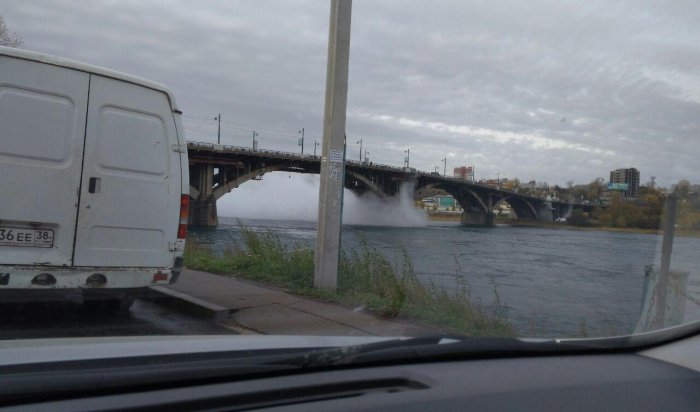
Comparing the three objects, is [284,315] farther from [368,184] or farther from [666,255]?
[368,184]

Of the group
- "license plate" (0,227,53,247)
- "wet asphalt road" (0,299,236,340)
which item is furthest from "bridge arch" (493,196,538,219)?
"license plate" (0,227,53,247)

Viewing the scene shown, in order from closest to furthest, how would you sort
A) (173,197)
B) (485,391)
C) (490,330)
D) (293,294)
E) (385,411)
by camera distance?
(385,411)
(485,391)
(173,197)
(490,330)
(293,294)

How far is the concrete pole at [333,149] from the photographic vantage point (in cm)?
905

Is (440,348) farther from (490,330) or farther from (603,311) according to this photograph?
(603,311)

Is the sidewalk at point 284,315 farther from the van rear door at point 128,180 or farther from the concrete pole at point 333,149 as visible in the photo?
the van rear door at point 128,180

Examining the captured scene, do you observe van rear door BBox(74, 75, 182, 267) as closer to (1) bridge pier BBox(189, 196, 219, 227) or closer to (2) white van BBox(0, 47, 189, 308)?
(2) white van BBox(0, 47, 189, 308)

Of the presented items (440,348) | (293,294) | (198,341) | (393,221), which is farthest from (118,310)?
(393,221)

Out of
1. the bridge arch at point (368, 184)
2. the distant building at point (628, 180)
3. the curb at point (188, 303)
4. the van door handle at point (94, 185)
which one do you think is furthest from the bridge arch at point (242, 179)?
the distant building at point (628, 180)

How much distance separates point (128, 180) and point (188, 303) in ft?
7.41

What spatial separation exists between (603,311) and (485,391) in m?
8.19

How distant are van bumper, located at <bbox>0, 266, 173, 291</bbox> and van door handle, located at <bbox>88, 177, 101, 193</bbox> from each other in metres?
0.75

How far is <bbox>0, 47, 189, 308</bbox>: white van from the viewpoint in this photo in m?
5.59

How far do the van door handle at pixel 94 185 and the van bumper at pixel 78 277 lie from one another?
75 cm

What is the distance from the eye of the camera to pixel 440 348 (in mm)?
2637
